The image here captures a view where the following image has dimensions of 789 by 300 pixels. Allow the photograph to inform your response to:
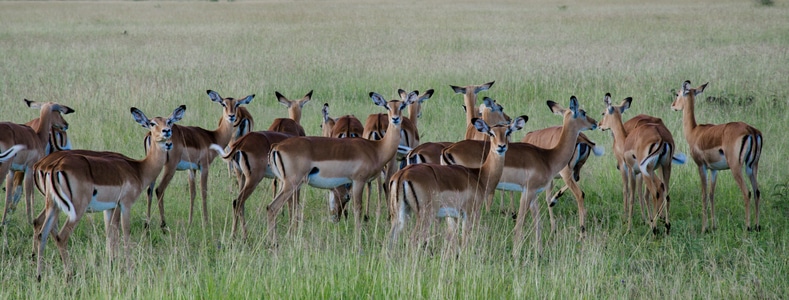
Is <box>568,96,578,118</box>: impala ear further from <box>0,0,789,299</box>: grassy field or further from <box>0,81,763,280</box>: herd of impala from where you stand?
<box>0,0,789,299</box>: grassy field

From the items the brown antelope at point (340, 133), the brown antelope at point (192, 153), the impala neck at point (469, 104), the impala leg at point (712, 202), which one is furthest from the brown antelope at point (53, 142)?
the impala leg at point (712, 202)

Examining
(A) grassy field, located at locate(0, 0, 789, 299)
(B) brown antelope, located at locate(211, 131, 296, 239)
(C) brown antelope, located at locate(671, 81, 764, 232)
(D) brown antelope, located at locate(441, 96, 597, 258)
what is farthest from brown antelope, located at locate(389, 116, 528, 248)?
(C) brown antelope, located at locate(671, 81, 764, 232)

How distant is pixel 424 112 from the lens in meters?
12.4

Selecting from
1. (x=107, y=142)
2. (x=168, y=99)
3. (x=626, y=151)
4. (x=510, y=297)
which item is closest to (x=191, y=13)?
(x=168, y=99)

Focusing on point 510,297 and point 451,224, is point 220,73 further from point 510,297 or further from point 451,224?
point 510,297

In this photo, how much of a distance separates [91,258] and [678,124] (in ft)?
26.6

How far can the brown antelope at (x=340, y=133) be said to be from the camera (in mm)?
7754

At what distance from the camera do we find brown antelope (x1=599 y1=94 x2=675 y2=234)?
745cm

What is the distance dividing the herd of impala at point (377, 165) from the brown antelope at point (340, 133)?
0.06 feet

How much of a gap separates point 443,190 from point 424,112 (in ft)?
20.9

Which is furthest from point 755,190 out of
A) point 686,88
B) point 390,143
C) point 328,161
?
point 328,161

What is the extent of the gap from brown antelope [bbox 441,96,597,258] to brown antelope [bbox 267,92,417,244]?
21.9 inches

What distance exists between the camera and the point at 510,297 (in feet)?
15.9

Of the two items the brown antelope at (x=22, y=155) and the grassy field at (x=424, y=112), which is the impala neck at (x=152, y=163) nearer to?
the grassy field at (x=424, y=112)
